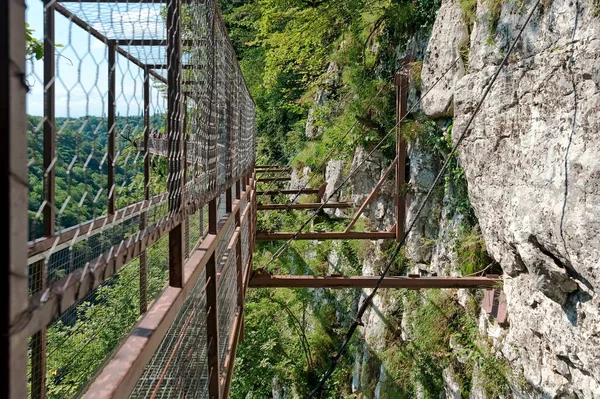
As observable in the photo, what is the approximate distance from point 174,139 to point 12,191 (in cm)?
110

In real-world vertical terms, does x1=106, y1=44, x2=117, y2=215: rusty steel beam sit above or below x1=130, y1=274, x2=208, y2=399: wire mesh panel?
above

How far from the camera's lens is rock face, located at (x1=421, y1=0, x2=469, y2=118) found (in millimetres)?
5383

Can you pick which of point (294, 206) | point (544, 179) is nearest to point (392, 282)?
point (544, 179)

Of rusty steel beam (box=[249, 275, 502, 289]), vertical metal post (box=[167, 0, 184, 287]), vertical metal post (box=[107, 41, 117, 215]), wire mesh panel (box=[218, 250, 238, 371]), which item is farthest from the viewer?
rusty steel beam (box=[249, 275, 502, 289])

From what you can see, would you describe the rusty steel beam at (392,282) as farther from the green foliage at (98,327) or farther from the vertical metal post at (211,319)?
the vertical metal post at (211,319)

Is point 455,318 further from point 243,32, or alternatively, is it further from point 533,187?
point 243,32

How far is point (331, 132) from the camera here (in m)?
9.96

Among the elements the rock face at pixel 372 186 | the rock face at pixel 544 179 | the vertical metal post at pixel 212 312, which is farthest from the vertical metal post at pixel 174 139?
the rock face at pixel 372 186

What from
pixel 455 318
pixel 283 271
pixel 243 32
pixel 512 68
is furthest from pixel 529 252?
pixel 243 32

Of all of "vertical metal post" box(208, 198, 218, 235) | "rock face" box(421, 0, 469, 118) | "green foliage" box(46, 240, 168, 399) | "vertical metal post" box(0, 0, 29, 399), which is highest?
"rock face" box(421, 0, 469, 118)

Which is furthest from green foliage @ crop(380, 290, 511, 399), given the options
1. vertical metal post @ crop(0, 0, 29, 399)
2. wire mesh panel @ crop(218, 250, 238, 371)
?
vertical metal post @ crop(0, 0, 29, 399)

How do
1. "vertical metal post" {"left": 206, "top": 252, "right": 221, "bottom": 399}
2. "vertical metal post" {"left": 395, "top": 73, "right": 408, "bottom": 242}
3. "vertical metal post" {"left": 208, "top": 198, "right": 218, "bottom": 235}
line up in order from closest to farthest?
"vertical metal post" {"left": 206, "top": 252, "right": 221, "bottom": 399}, "vertical metal post" {"left": 208, "top": 198, "right": 218, "bottom": 235}, "vertical metal post" {"left": 395, "top": 73, "right": 408, "bottom": 242}

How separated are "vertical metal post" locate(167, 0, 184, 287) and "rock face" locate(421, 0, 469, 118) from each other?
4.13 metres

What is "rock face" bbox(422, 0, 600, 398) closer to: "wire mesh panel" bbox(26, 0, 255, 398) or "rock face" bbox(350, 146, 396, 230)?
"wire mesh panel" bbox(26, 0, 255, 398)
